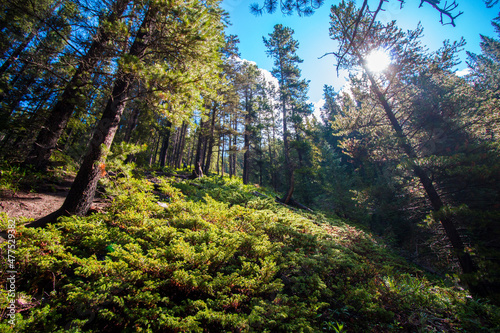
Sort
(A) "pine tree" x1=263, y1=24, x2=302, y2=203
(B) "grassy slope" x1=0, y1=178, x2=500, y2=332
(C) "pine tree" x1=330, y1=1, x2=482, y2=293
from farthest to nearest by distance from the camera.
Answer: (A) "pine tree" x1=263, y1=24, x2=302, y2=203 < (C) "pine tree" x1=330, y1=1, x2=482, y2=293 < (B) "grassy slope" x1=0, y1=178, x2=500, y2=332

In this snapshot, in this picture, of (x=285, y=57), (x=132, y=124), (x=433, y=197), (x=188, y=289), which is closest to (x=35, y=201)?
(x=188, y=289)

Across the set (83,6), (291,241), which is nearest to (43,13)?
(83,6)

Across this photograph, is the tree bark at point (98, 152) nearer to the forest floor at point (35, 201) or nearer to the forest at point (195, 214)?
the forest at point (195, 214)

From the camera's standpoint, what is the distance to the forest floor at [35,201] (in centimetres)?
497

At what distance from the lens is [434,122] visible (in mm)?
9961

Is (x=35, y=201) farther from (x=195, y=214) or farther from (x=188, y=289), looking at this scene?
(x=188, y=289)

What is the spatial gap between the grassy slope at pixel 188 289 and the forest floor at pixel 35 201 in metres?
1.95

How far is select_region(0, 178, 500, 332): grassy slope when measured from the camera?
239 cm

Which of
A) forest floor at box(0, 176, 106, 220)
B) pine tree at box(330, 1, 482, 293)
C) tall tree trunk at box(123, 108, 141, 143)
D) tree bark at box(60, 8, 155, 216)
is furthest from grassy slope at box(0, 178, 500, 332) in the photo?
tall tree trunk at box(123, 108, 141, 143)

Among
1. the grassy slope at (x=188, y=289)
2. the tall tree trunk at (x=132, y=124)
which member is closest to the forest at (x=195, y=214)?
the grassy slope at (x=188, y=289)

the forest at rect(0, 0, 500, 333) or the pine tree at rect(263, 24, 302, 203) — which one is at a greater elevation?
the pine tree at rect(263, 24, 302, 203)

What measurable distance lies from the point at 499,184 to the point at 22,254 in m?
13.4

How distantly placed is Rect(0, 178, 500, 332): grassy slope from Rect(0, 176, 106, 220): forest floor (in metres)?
1.95

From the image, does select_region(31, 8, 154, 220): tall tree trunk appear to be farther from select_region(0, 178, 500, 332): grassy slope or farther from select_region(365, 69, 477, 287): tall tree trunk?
select_region(365, 69, 477, 287): tall tree trunk
